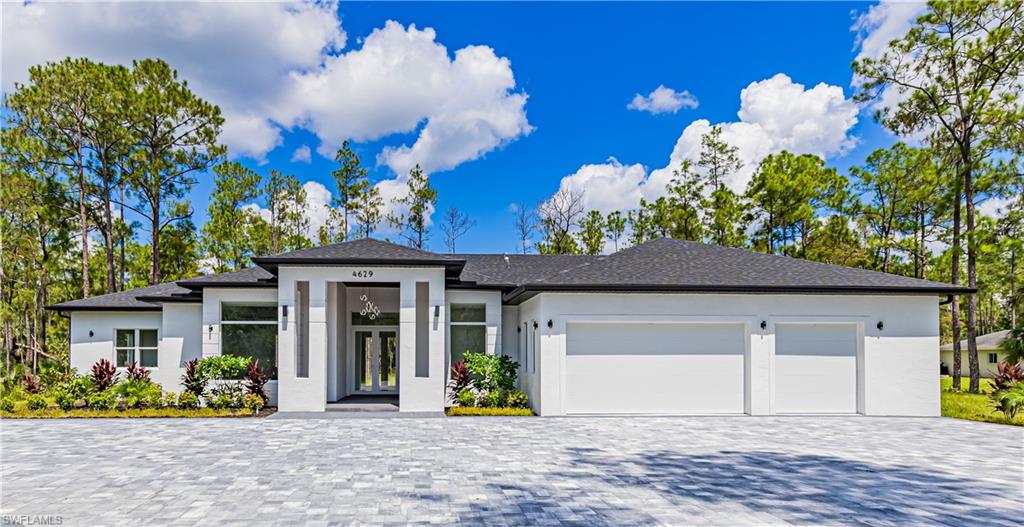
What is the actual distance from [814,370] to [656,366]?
371 centimetres

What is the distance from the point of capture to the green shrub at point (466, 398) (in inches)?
556

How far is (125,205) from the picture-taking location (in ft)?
88.3

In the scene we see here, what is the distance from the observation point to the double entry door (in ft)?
59.1

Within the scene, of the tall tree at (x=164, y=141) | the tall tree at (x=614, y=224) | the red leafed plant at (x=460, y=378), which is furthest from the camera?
the tall tree at (x=614, y=224)

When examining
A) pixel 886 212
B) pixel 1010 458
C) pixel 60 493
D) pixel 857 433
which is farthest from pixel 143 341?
pixel 886 212

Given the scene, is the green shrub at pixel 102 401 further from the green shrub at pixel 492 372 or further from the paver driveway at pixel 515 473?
the green shrub at pixel 492 372

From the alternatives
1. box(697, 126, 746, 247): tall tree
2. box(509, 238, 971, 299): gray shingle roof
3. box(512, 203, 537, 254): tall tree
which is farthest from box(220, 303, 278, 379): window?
box(697, 126, 746, 247): tall tree

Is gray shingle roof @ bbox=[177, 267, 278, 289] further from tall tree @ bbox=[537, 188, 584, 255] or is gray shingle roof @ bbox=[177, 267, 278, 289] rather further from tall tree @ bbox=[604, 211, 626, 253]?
tall tree @ bbox=[604, 211, 626, 253]

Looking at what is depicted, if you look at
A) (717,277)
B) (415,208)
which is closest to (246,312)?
(717,277)

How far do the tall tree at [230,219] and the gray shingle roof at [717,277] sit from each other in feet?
68.8

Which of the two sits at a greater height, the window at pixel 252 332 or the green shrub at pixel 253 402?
the window at pixel 252 332

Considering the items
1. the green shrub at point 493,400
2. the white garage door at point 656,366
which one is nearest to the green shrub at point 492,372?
the green shrub at point 493,400

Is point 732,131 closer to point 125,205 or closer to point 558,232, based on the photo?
point 558,232

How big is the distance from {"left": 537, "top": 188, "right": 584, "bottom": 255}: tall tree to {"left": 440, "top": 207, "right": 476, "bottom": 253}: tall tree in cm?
432
